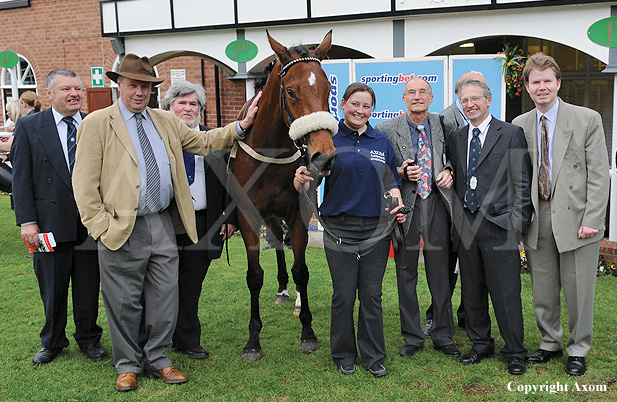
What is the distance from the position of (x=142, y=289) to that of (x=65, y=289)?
807 mm

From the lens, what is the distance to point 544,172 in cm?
378

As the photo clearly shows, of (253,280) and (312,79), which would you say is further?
(253,280)

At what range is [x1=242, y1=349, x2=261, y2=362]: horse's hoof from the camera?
13.9ft

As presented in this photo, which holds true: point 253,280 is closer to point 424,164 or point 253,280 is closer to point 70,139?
point 424,164

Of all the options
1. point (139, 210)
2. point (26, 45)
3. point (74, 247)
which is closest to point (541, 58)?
point (139, 210)

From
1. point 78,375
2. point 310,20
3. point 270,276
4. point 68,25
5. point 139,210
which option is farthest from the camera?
point 68,25

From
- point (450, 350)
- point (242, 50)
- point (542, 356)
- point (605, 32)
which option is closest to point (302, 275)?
point (450, 350)

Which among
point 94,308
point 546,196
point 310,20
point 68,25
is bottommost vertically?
point 94,308

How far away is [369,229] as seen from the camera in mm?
3738

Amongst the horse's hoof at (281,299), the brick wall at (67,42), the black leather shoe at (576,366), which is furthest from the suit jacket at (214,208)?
the brick wall at (67,42)

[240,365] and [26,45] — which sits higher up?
[26,45]

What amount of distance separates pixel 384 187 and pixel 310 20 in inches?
214

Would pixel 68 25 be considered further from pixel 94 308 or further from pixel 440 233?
pixel 440 233

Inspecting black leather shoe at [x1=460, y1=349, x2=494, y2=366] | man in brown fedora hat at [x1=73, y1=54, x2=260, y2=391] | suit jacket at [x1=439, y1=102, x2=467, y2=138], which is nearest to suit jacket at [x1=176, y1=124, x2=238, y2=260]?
man in brown fedora hat at [x1=73, y1=54, x2=260, y2=391]
